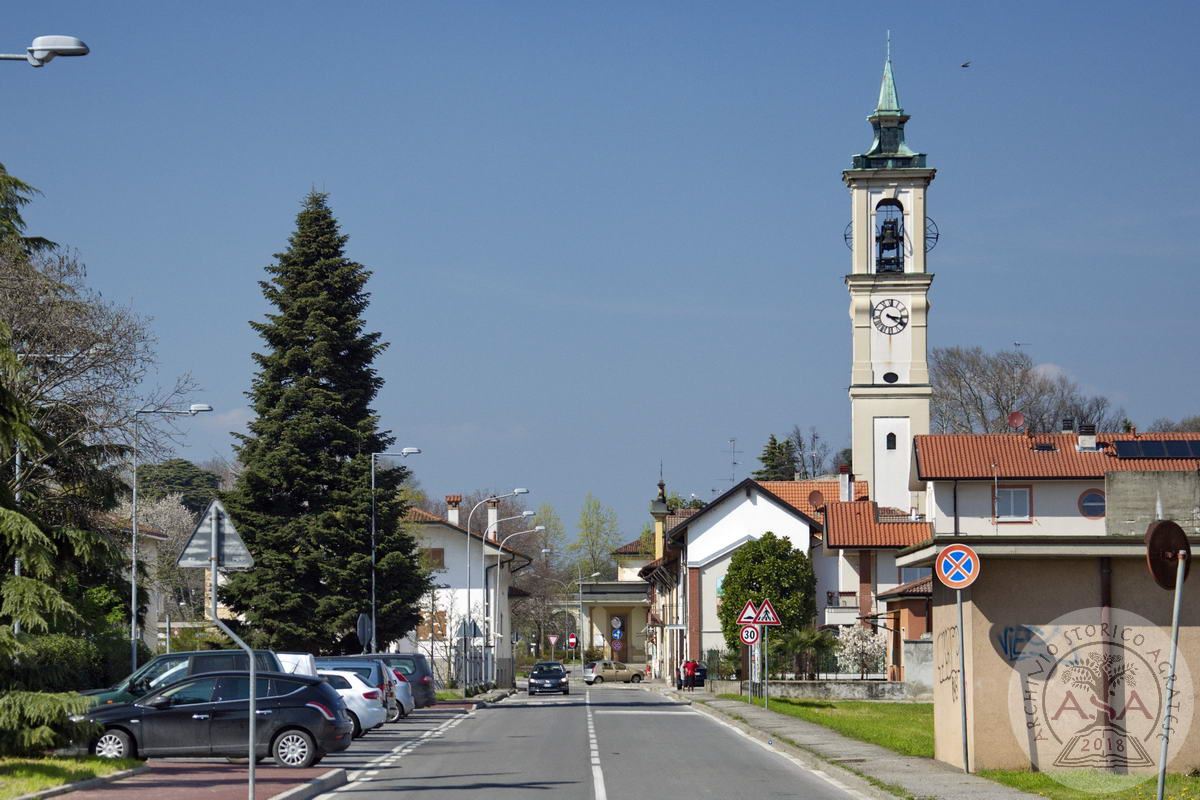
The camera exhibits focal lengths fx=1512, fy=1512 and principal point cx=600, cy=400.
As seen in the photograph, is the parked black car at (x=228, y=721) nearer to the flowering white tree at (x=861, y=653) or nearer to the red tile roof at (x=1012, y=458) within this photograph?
the flowering white tree at (x=861, y=653)

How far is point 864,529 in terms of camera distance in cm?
6594

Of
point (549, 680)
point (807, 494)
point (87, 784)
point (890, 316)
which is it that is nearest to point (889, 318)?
point (890, 316)

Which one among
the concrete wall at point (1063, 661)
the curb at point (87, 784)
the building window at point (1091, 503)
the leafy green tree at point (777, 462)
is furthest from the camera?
the leafy green tree at point (777, 462)

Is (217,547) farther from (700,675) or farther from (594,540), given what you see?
(594,540)

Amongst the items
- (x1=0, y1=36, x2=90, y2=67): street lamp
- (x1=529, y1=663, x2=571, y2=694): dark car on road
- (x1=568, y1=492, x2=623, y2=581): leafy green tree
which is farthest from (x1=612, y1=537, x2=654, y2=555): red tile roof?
(x1=0, y1=36, x2=90, y2=67): street lamp

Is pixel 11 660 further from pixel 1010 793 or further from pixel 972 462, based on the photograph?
pixel 972 462

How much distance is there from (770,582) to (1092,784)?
4872 cm

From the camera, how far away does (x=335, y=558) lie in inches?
1853

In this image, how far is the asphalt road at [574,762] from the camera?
19.1 m

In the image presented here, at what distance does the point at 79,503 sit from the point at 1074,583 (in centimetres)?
2006

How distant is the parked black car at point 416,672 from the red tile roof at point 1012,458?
25.0m

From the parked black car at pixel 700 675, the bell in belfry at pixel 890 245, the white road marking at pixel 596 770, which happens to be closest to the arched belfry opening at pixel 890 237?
the bell in belfry at pixel 890 245

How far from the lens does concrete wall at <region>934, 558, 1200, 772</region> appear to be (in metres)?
19.8

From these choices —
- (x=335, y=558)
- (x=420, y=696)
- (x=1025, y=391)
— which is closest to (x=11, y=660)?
(x=420, y=696)
